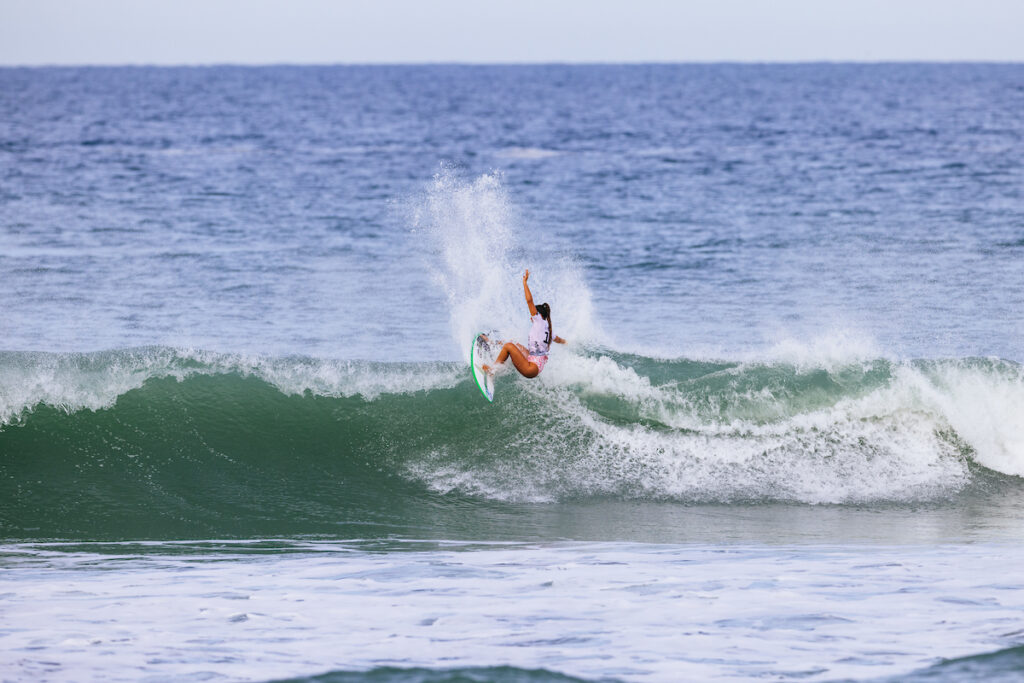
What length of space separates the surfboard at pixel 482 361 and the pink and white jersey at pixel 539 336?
58 cm

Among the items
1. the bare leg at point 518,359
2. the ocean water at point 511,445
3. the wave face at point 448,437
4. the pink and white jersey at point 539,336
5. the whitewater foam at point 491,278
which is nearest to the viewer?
the ocean water at point 511,445

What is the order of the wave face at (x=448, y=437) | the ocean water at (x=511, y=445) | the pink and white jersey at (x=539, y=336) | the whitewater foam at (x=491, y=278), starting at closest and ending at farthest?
the ocean water at (x=511, y=445), the wave face at (x=448, y=437), the pink and white jersey at (x=539, y=336), the whitewater foam at (x=491, y=278)

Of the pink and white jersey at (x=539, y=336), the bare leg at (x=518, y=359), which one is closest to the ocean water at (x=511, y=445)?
the bare leg at (x=518, y=359)

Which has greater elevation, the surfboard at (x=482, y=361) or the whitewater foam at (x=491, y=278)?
the whitewater foam at (x=491, y=278)

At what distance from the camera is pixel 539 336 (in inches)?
445

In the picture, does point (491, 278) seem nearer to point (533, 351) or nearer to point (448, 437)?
point (448, 437)

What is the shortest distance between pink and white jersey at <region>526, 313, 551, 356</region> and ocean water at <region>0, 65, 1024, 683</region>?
1.21 m

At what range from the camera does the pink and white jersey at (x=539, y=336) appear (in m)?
11.2

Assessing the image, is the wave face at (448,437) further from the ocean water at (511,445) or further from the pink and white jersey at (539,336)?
the pink and white jersey at (539,336)

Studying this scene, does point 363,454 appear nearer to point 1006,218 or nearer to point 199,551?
point 199,551

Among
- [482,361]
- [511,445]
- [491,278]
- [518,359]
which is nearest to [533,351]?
[518,359]

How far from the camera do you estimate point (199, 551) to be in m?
9.34

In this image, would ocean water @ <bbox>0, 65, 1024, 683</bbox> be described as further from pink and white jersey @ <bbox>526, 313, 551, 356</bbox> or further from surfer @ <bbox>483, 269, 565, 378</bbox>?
pink and white jersey @ <bbox>526, 313, 551, 356</bbox>

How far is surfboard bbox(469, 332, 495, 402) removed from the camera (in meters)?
11.5
